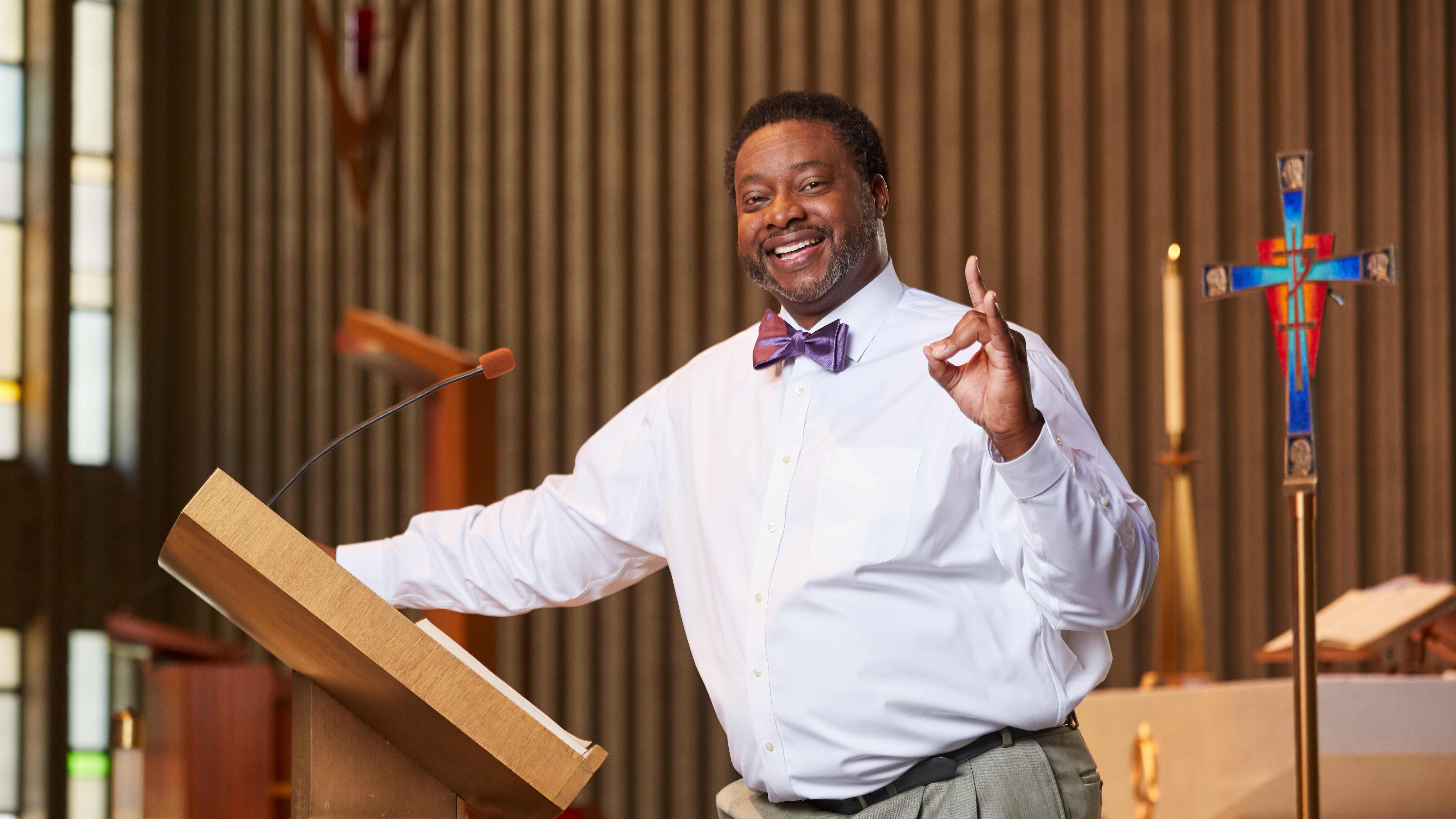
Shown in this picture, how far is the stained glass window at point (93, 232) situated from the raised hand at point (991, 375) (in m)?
5.10

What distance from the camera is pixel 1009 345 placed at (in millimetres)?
1488

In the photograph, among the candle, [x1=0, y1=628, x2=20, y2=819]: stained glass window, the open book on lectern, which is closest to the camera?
the open book on lectern

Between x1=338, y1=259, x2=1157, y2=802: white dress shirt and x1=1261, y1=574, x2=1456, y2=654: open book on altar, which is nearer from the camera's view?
x1=338, y1=259, x2=1157, y2=802: white dress shirt

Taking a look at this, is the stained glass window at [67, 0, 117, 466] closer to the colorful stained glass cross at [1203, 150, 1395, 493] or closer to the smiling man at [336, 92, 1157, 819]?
the smiling man at [336, 92, 1157, 819]

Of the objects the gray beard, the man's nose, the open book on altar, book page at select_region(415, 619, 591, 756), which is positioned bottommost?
the open book on altar

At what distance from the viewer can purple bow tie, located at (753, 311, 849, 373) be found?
1915 mm

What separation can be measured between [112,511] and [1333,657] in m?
4.71

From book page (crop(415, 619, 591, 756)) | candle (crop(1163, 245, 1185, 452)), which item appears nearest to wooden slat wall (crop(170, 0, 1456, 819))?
candle (crop(1163, 245, 1185, 452))

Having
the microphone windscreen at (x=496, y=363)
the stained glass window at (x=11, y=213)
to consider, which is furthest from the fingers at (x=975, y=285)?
the stained glass window at (x=11, y=213)

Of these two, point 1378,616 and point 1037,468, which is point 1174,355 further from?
point 1037,468

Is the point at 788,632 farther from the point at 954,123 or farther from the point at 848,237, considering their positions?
the point at 954,123

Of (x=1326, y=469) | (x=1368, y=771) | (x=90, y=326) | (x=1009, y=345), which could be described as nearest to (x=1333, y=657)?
(x=1368, y=771)

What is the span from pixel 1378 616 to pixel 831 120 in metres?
1.71

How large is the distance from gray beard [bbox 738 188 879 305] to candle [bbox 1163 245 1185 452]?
4.67 ft
